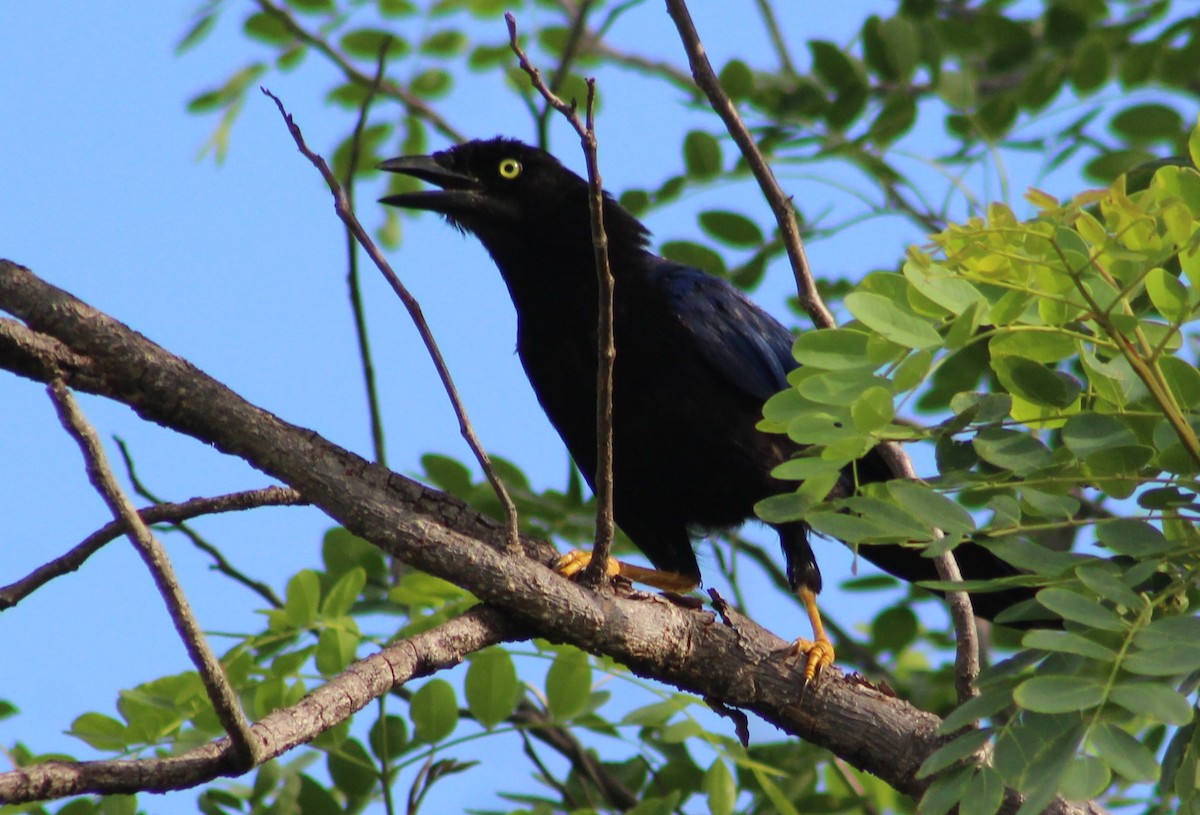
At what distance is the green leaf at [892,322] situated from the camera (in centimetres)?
297

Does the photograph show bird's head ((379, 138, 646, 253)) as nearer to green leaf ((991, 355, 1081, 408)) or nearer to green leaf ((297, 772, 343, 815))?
green leaf ((297, 772, 343, 815))

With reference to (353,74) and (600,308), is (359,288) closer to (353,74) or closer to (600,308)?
(600,308)

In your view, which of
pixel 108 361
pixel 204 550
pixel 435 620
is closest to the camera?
pixel 108 361

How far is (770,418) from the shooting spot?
3197mm

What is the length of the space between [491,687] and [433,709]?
0.70ft

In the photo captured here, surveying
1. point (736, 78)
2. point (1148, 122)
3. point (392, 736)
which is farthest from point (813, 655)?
point (1148, 122)

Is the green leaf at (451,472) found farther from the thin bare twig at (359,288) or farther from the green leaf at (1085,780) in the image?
the green leaf at (1085,780)

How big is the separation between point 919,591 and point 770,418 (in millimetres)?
4213

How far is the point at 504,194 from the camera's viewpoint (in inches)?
255

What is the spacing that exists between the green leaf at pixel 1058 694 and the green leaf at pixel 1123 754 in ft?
0.19

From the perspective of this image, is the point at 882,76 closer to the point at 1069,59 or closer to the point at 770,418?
the point at 1069,59

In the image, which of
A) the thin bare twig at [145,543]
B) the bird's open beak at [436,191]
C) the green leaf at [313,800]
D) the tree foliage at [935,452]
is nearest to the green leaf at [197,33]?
Answer: the tree foliage at [935,452]

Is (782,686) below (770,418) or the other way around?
below


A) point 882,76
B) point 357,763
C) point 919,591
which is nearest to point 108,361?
point 357,763
